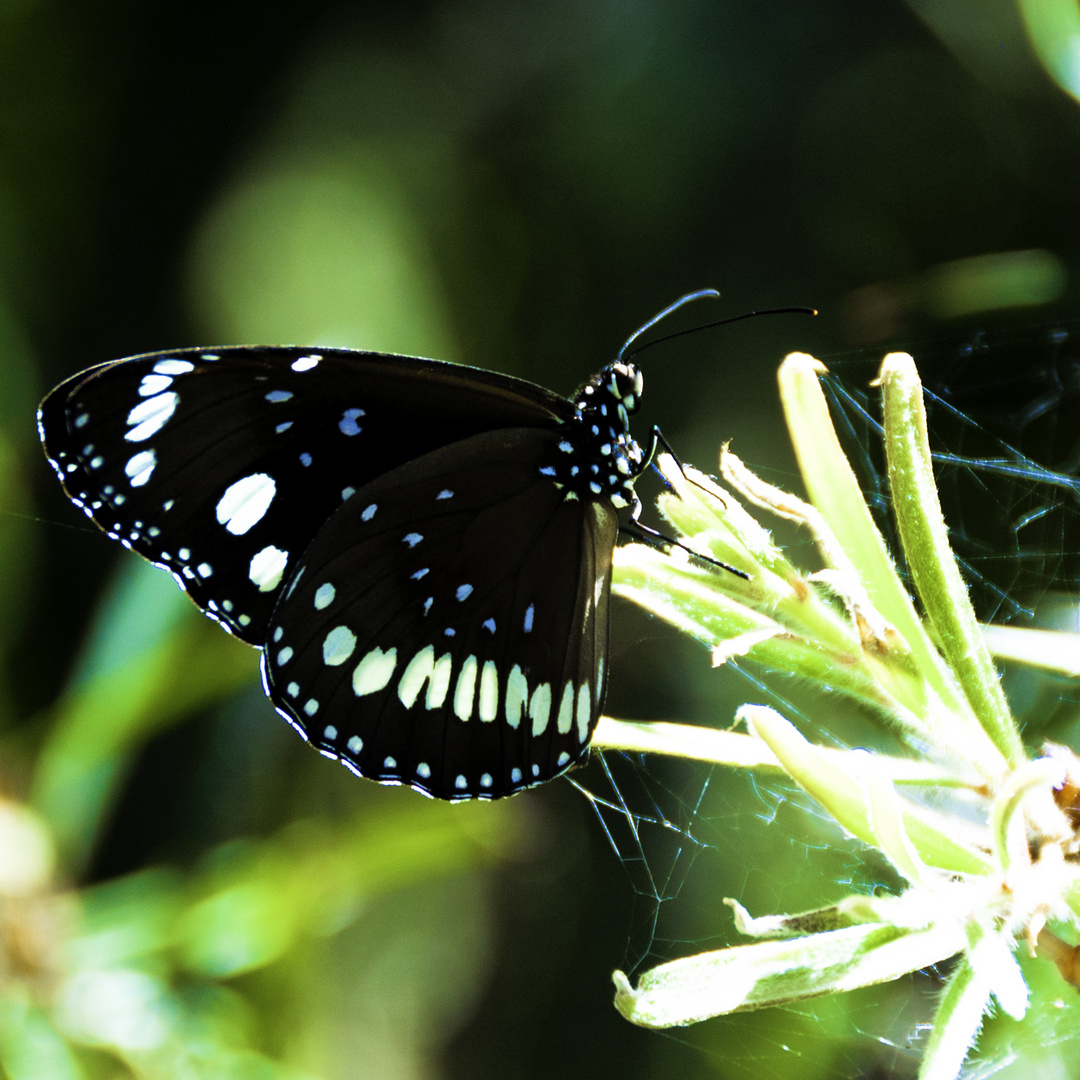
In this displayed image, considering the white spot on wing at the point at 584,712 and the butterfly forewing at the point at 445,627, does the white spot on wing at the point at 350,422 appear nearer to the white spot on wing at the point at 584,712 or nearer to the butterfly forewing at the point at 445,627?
the butterfly forewing at the point at 445,627

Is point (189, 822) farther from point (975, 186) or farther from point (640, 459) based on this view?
point (975, 186)

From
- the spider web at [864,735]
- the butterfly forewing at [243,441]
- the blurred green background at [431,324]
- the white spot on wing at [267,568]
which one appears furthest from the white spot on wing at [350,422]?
the blurred green background at [431,324]

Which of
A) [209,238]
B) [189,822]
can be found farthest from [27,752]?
[209,238]

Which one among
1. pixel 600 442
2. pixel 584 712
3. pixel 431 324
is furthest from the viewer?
pixel 431 324

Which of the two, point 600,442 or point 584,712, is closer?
point 584,712

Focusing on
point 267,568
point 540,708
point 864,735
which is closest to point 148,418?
point 267,568

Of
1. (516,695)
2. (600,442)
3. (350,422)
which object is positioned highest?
(350,422)

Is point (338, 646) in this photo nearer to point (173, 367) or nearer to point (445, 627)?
point (445, 627)

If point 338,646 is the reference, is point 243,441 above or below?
above

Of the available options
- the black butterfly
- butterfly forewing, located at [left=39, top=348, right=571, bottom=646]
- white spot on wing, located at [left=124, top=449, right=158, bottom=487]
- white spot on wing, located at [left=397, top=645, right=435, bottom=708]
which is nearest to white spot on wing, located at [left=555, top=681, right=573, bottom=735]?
the black butterfly
